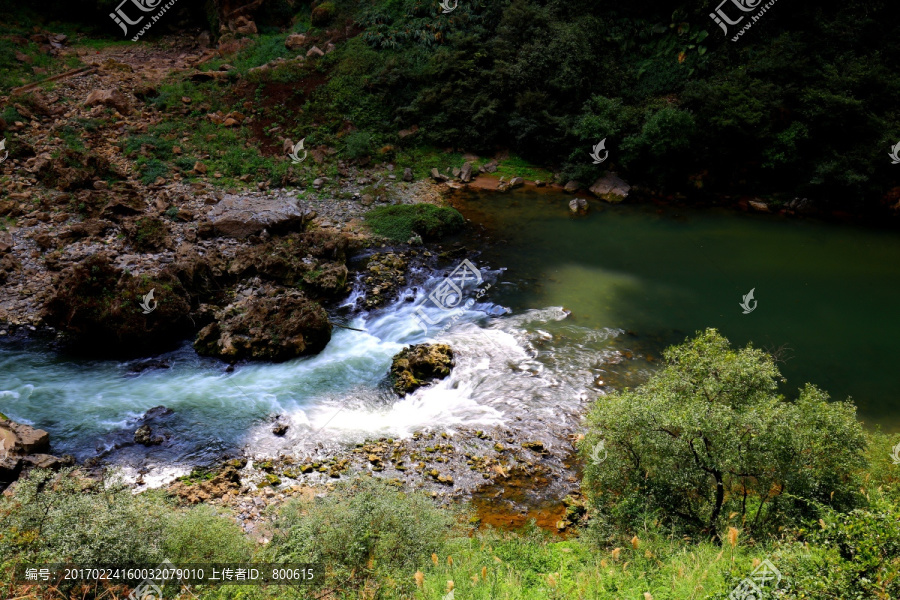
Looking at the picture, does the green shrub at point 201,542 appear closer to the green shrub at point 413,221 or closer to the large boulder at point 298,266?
the large boulder at point 298,266

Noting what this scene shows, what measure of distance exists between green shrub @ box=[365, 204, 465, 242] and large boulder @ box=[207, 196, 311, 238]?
262 centimetres

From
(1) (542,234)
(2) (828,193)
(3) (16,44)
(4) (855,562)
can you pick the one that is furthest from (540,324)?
(3) (16,44)

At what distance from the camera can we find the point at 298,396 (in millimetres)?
12148

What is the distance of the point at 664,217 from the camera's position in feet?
67.5

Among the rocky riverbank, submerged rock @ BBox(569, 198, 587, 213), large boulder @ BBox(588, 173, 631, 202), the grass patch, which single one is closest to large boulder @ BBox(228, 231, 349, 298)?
the rocky riverbank

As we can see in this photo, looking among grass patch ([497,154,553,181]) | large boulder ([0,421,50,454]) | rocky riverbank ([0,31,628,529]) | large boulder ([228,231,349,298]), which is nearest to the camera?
large boulder ([0,421,50,454])

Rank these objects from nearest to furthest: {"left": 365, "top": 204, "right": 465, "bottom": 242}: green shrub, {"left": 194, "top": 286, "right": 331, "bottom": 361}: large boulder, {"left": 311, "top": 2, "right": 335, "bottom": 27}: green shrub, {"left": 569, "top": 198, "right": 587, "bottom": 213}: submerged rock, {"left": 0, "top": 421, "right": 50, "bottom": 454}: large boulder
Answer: {"left": 0, "top": 421, "right": 50, "bottom": 454}: large boulder, {"left": 194, "top": 286, "right": 331, "bottom": 361}: large boulder, {"left": 365, "top": 204, "right": 465, "bottom": 242}: green shrub, {"left": 569, "top": 198, "right": 587, "bottom": 213}: submerged rock, {"left": 311, "top": 2, "right": 335, "bottom": 27}: green shrub

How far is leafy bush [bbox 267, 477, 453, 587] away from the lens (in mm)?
6422

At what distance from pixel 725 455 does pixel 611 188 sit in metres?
16.7

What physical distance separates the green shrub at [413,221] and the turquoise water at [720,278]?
4.68ft

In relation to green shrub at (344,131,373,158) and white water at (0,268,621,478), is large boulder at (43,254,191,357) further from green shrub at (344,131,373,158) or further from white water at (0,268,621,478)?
green shrub at (344,131,373,158)

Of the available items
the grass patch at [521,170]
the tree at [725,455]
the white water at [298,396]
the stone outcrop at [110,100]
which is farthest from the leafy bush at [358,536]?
the stone outcrop at [110,100]

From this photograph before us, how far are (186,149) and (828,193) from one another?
25.6 metres

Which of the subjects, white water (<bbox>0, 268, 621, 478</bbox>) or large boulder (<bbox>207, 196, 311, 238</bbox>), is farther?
large boulder (<bbox>207, 196, 311, 238</bbox>)
